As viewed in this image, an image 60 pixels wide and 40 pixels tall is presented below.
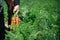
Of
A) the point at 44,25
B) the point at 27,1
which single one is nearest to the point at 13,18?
Result: the point at 44,25

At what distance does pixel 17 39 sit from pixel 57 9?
31.4 inches

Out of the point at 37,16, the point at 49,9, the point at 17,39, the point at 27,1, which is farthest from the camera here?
the point at 27,1

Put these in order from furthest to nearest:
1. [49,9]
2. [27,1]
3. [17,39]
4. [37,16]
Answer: [27,1], [49,9], [37,16], [17,39]

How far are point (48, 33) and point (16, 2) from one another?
70 centimetres

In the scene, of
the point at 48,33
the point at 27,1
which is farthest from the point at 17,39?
the point at 27,1

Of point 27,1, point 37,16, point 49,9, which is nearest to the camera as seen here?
point 37,16

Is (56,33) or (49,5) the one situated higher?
(49,5)

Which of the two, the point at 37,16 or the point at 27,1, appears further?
the point at 27,1

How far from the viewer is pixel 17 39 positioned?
2623mm

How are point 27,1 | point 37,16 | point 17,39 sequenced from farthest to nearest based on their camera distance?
point 27,1 → point 37,16 → point 17,39

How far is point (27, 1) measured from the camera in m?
4.82

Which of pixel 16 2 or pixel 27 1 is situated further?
pixel 27 1

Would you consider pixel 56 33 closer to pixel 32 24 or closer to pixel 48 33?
pixel 48 33

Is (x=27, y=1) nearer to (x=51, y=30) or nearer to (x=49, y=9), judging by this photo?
(x=49, y=9)
